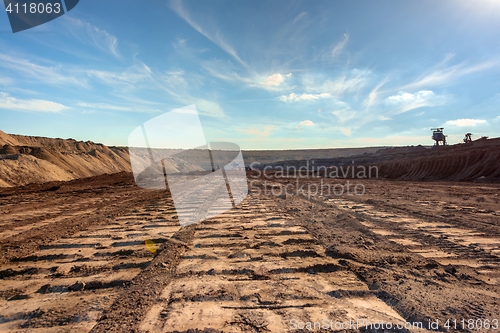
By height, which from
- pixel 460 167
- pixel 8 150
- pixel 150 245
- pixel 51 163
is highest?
pixel 8 150

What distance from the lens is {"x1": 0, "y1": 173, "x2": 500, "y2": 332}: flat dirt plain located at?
2146 millimetres

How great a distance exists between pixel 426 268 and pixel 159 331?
10.2 feet

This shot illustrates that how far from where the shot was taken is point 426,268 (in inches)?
124

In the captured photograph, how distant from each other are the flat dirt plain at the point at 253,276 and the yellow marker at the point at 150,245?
3 cm

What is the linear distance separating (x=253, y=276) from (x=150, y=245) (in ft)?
6.74

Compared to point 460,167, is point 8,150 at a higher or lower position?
higher

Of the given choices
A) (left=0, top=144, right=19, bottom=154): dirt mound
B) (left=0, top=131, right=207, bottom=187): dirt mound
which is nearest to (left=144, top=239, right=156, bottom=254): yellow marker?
(left=0, top=131, right=207, bottom=187): dirt mound

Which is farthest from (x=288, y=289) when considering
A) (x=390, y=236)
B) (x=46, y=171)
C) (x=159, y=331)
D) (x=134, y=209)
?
(x=46, y=171)

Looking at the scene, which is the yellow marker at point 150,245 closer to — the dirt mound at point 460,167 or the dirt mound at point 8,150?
the dirt mound at point 460,167

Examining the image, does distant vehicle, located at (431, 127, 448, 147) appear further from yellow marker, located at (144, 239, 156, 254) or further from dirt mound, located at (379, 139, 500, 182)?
yellow marker, located at (144, 239, 156, 254)

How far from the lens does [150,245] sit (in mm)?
4152

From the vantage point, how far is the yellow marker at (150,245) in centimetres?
390

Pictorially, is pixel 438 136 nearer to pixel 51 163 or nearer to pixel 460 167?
pixel 460 167

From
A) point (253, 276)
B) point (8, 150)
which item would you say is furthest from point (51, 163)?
point (253, 276)
